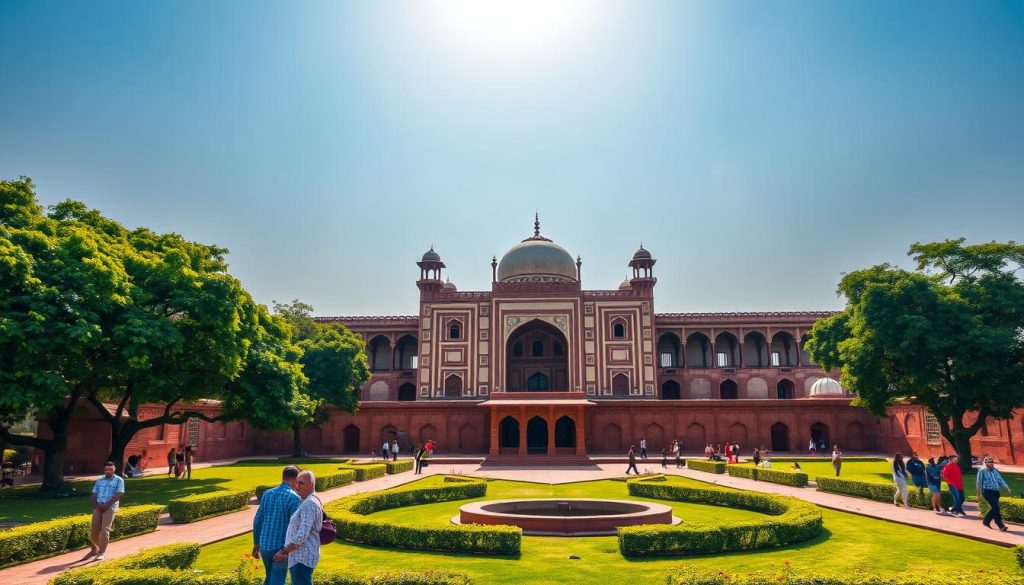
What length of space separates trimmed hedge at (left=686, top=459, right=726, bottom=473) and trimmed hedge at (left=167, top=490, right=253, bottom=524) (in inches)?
659

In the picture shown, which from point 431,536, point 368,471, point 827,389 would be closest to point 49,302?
point 431,536

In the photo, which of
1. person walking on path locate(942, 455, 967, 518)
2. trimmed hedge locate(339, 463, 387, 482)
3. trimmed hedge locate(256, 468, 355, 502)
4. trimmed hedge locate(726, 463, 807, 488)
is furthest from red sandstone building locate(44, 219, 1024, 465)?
person walking on path locate(942, 455, 967, 518)

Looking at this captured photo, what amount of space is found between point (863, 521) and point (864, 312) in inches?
459

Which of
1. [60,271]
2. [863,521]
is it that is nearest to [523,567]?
[863,521]

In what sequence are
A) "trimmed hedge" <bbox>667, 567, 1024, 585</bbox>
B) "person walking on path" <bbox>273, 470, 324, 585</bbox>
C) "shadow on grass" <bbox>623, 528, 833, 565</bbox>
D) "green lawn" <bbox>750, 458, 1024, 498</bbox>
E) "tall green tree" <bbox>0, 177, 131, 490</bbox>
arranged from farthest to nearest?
"green lawn" <bbox>750, 458, 1024, 498</bbox>
"tall green tree" <bbox>0, 177, 131, 490</bbox>
"shadow on grass" <bbox>623, 528, 833, 565</bbox>
"trimmed hedge" <bbox>667, 567, 1024, 585</bbox>
"person walking on path" <bbox>273, 470, 324, 585</bbox>

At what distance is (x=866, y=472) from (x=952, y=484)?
36.2ft

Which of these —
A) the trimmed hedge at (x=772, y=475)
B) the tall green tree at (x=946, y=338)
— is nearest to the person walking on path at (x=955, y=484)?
the trimmed hedge at (x=772, y=475)

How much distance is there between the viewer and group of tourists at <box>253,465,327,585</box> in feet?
18.6

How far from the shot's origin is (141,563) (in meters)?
8.14

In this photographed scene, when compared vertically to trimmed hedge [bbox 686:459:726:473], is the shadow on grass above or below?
above

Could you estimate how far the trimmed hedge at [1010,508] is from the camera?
12484 mm

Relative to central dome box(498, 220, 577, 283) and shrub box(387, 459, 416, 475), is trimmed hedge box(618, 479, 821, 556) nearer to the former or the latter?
shrub box(387, 459, 416, 475)

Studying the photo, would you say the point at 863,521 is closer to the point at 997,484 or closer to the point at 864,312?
the point at 997,484

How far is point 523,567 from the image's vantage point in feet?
30.8
